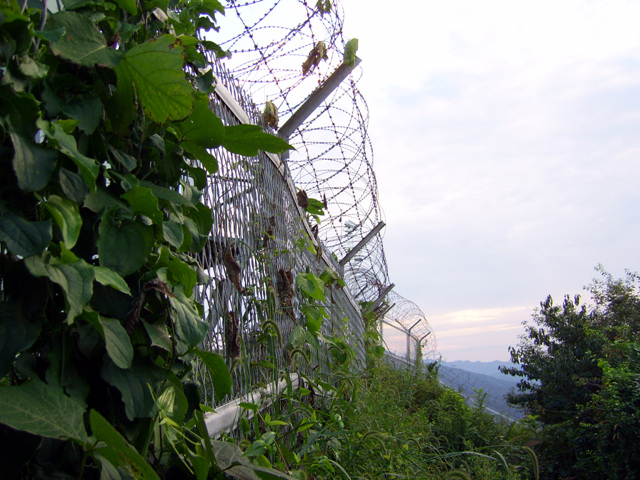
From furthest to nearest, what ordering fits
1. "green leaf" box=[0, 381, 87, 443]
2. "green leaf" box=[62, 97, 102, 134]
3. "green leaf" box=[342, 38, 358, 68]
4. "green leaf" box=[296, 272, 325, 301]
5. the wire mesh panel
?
"green leaf" box=[342, 38, 358, 68], "green leaf" box=[296, 272, 325, 301], the wire mesh panel, "green leaf" box=[62, 97, 102, 134], "green leaf" box=[0, 381, 87, 443]

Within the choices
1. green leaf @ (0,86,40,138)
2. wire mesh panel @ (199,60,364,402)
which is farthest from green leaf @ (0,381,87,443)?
wire mesh panel @ (199,60,364,402)

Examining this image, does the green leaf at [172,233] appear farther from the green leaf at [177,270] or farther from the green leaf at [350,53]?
the green leaf at [350,53]

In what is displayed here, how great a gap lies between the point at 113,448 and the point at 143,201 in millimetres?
402

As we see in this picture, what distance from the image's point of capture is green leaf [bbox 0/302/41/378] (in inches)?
25.2

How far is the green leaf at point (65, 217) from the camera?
70 centimetres

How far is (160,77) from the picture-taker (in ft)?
2.94

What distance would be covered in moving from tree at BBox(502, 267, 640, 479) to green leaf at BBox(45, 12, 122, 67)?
179 inches

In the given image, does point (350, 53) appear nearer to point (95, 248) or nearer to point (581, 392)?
point (95, 248)

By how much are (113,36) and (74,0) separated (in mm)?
119

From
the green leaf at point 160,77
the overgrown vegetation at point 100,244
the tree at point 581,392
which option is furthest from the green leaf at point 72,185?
the tree at point 581,392

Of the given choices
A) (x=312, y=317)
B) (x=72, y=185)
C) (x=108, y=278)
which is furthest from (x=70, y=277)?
(x=312, y=317)

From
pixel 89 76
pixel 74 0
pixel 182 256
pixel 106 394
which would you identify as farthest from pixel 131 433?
pixel 74 0

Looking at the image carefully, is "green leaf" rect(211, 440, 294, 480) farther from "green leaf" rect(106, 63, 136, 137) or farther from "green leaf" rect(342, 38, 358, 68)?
"green leaf" rect(342, 38, 358, 68)

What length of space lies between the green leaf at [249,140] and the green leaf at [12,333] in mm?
584
